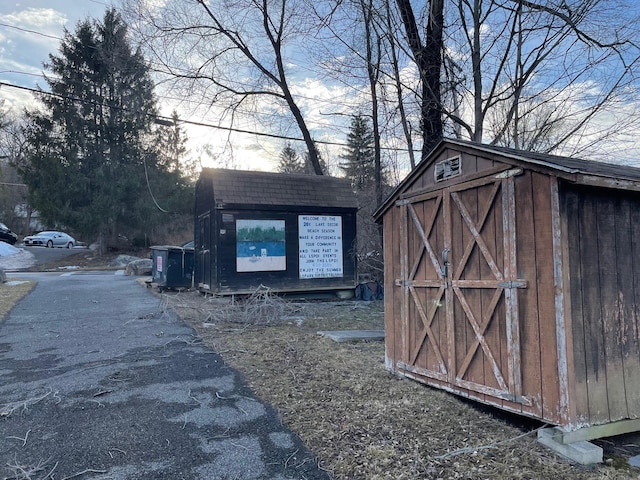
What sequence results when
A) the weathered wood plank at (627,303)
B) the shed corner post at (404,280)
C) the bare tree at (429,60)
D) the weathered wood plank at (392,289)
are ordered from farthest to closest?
1. the bare tree at (429,60)
2. the weathered wood plank at (392,289)
3. the shed corner post at (404,280)
4. the weathered wood plank at (627,303)

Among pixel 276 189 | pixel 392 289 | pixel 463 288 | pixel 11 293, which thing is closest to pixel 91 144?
pixel 11 293

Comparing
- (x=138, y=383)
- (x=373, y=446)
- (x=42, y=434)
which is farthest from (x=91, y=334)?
(x=373, y=446)

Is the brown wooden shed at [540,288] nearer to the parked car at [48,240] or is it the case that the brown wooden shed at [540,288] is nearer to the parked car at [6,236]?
the parked car at [6,236]

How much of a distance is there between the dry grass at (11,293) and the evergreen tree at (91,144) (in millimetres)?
11635

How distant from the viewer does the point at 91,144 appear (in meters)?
24.8

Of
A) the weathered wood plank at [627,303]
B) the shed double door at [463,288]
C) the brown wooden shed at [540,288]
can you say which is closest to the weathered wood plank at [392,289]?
the shed double door at [463,288]

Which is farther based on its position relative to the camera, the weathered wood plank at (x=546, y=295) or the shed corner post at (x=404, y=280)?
the shed corner post at (x=404, y=280)

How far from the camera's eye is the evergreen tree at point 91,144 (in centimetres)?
2386

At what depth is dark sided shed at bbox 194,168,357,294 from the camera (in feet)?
34.4

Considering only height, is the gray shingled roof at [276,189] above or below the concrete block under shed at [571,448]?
above

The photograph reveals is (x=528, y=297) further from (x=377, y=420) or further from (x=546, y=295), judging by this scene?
(x=377, y=420)

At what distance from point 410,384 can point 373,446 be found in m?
1.58

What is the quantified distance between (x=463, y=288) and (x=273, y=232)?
7.53 m

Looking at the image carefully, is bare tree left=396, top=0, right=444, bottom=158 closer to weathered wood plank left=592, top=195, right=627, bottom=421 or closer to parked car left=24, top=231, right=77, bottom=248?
weathered wood plank left=592, top=195, right=627, bottom=421
